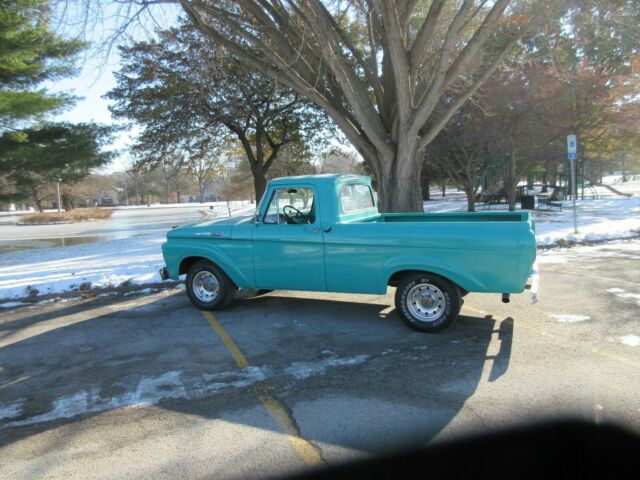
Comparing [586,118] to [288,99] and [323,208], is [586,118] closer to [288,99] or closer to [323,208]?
[288,99]

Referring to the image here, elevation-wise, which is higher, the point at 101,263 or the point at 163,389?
the point at 101,263

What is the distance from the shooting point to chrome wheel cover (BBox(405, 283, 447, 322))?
5.33 meters

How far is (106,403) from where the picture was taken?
3914mm

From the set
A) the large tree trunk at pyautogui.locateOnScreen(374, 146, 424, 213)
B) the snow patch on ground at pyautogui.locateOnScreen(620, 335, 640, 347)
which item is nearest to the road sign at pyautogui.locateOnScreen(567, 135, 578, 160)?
the large tree trunk at pyautogui.locateOnScreen(374, 146, 424, 213)

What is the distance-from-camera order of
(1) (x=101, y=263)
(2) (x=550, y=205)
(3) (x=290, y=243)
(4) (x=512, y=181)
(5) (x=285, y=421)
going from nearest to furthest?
(5) (x=285, y=421)
(3) (x=290, y=243)
(1) (x=101, y=263)
(4) (x=512, y=181)
(2) (x=550, y=205)

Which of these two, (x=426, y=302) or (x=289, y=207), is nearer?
(x=426, y=302)

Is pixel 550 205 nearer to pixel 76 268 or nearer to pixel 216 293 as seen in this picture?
pixel 216 293

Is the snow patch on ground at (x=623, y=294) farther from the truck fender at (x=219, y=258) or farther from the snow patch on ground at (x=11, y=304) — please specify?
the snow patch on ground at (x=11, y=304)

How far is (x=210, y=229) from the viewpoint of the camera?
6562 millimetres

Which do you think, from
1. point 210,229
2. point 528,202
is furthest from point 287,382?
point 528,202

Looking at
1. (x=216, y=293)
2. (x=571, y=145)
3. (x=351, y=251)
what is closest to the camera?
(x=351, y=251)

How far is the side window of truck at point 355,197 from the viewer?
20.2ft

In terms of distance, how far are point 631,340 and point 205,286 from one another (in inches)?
213

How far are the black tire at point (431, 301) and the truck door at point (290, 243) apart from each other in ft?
3.41
